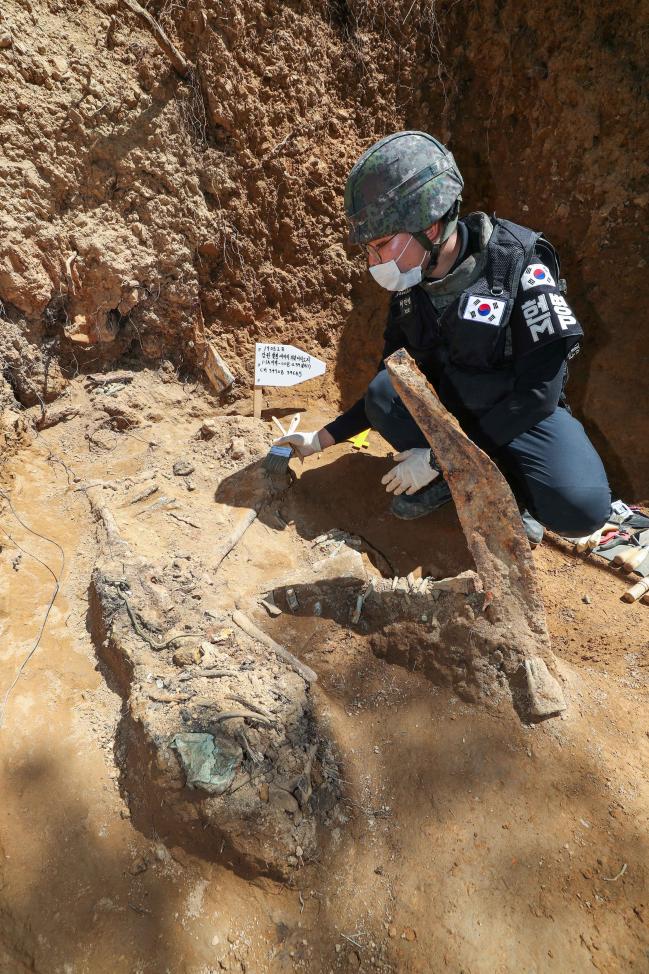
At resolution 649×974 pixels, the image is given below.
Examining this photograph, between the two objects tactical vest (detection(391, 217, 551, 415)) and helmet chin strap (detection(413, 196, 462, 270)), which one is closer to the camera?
helmet chin strap (detection(413, 196, 462, 270))

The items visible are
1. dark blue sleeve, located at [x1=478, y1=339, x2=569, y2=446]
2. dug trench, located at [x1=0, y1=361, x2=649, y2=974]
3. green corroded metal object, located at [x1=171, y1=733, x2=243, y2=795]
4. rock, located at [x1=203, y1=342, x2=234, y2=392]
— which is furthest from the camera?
rock, located at [x1=203, y1=342, x2=234, y2=392]

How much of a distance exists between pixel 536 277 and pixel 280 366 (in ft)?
5.59

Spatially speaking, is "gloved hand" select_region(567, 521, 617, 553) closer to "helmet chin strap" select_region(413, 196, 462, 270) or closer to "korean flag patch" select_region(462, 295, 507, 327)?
"korean flag patch" select_region(462, 295, 507, 327)

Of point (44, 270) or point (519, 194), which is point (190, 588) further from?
point (519, 194)

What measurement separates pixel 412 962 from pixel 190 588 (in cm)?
149

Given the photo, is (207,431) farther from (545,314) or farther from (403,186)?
(545,314)

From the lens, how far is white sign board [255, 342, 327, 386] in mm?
3646

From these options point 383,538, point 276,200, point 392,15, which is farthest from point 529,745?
point 392,15

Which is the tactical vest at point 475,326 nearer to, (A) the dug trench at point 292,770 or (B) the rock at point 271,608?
(A) the dug trench at point 292,770

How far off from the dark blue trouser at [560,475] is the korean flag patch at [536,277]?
725 millimetres

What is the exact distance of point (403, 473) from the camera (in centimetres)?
296

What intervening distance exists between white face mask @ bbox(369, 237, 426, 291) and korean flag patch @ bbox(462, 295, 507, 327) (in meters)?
0.28

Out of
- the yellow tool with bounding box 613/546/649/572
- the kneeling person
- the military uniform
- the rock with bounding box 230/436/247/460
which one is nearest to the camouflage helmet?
the kneeling person

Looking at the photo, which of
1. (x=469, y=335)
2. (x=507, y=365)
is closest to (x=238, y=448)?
(x=469, y=335)
